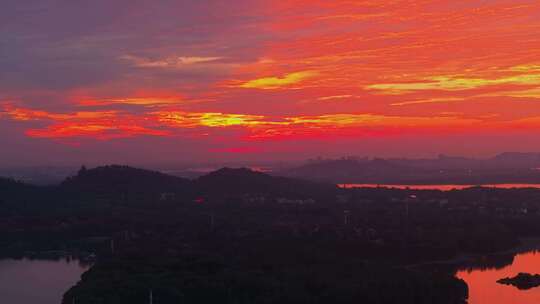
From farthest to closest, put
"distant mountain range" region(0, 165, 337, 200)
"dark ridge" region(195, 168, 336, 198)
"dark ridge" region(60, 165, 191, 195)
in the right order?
"dark ridge" region(195, 168, 336, 198)
"dark ridge" region(60, 165, 191, 195)
"distant mountain range" region(0, 165, 337, 200)

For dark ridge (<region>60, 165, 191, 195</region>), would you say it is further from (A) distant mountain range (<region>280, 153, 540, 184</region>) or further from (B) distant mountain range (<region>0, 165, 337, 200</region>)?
(A) distant mountain range (<region>280, 153, 540, 184</region>)

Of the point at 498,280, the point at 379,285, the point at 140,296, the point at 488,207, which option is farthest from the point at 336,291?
the point at 488,207

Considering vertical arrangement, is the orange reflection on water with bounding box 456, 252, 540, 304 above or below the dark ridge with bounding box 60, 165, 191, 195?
below

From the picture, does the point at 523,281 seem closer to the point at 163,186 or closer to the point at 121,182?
the point at 163,186

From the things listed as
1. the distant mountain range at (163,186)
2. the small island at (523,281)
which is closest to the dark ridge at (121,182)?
the distant mountain range at (163,186)

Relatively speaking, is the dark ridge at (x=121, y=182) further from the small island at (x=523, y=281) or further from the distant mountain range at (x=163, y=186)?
the small island at (x=523, y=281)

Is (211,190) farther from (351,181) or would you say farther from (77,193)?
(351,181)

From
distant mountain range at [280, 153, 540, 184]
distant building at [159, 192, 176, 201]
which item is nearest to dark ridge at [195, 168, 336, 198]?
distant building at [159, 192, 176, 201]
